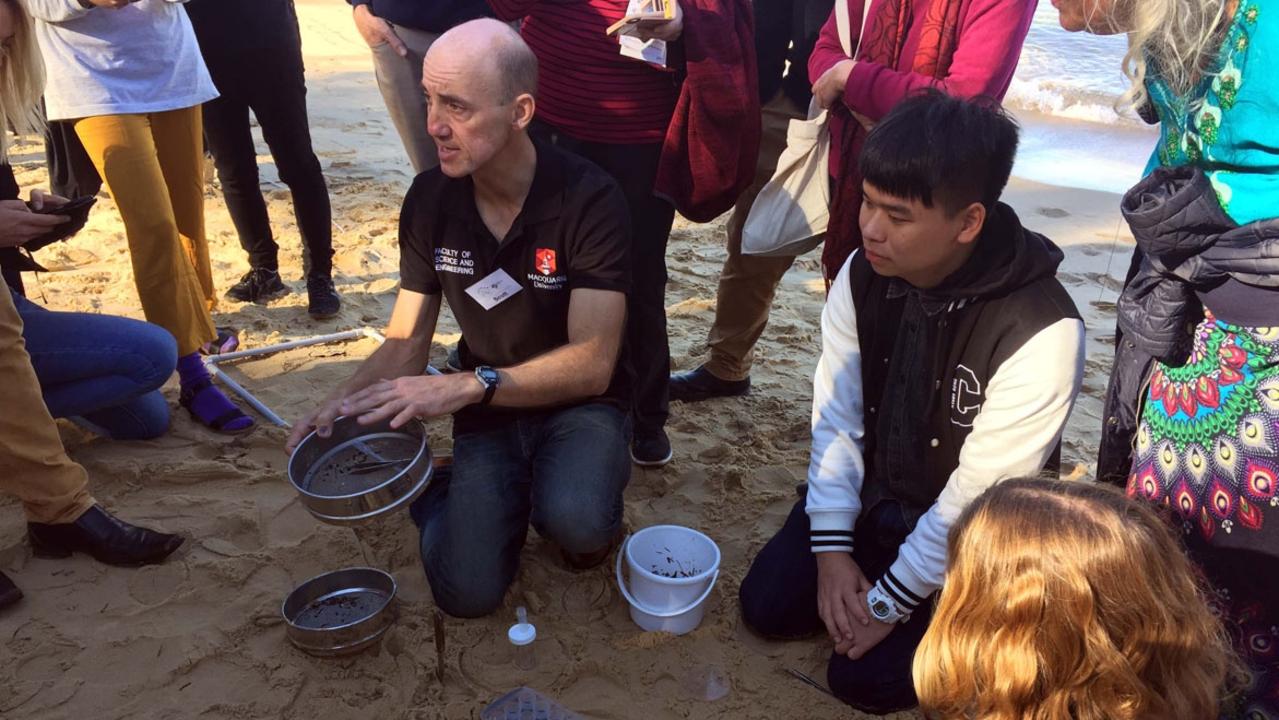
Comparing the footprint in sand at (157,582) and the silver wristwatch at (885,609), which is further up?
the silver wristwatch at (885,609)

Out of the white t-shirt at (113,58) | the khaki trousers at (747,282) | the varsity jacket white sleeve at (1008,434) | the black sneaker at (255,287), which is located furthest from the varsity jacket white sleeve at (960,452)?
the black sneaker at (255,287)

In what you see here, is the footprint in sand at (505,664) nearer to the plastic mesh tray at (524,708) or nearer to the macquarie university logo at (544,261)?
the plastic mesh tray at (524,708)

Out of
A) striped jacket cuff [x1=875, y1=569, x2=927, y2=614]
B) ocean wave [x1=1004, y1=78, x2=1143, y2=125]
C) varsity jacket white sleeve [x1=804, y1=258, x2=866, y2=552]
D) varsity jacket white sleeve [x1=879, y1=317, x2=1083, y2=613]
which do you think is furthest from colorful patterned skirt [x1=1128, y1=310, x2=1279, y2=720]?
ocean wave [x1=1004, y1=78, x2=1143, y2=125]

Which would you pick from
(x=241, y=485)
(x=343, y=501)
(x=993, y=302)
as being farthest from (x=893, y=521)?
(x=241, y=485)

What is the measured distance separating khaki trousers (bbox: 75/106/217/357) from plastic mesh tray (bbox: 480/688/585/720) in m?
1.93

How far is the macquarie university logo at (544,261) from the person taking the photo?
99.7 inches

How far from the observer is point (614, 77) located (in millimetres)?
2891

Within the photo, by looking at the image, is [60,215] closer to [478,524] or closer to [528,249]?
[528,249]

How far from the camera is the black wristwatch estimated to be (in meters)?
2.35

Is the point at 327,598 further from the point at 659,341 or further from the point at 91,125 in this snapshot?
the point at 91,125

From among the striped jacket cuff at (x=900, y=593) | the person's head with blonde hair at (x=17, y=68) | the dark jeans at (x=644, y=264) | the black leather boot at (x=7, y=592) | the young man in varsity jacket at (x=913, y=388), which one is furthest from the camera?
the dark jeans at (x=644, y=264)

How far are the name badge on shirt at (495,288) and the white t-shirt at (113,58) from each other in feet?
5.06

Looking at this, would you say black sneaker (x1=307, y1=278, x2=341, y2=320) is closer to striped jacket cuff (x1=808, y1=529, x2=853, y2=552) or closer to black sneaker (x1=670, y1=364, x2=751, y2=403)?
black sneaker (x1=670, y1=364, x2=751, y2=403)

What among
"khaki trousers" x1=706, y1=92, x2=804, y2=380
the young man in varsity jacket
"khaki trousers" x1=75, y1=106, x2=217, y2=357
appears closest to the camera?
the young man in varsity jacket
